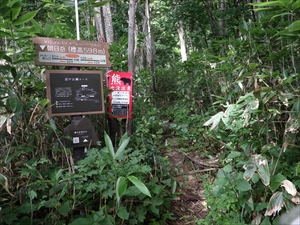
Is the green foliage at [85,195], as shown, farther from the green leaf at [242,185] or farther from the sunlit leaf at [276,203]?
the sunlit leaf at [276,203]

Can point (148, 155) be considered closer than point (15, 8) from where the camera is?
No

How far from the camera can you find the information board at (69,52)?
8.48ft

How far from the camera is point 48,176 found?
2.46 m

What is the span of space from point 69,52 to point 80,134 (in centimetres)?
97

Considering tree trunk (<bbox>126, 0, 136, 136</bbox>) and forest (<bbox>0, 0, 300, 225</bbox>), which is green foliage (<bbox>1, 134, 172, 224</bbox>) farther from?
tree trunk (<bbox>126, 0, 136, 136</bbox>)

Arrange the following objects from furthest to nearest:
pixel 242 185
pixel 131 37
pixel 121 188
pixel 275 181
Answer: pixel 131 37
pixel 242 185
pixel 275 181
pixel 121 188

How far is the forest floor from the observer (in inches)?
113

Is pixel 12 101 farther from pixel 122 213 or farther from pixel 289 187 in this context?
pixel 289 187

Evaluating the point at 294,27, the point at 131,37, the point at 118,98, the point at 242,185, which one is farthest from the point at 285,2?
the point at 118,98

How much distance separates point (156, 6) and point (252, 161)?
39.6 feet

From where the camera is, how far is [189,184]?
3.39 metres

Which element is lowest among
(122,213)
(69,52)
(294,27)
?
(122,213)

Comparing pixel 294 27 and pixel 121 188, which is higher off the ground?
pixel 294 27

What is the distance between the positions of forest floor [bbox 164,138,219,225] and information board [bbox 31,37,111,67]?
1.98m
